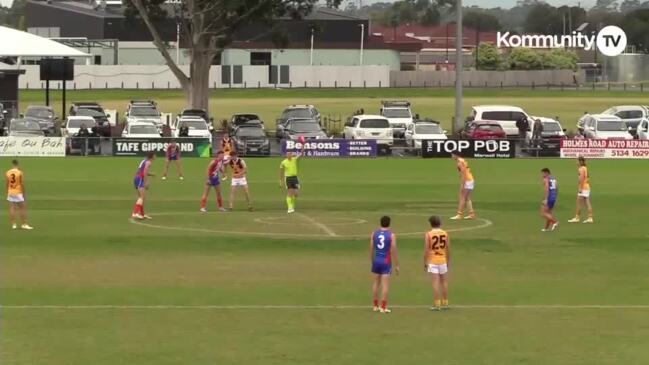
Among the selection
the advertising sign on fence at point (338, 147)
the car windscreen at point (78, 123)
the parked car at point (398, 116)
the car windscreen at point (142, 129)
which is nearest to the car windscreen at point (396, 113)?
the parked car at point (398, 116)

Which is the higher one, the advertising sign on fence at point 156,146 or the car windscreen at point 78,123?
the car windscreen at point 78,123

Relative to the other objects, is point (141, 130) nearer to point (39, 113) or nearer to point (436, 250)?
point (39, 113)

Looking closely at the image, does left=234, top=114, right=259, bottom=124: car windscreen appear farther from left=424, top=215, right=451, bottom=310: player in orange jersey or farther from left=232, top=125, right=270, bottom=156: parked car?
left=424, top=215, right=451, bottom=310: player in orange jersey

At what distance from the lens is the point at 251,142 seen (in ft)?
197

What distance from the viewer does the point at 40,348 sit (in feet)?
59.5

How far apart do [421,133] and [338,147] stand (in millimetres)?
4583

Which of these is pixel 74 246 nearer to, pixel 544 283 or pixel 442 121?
pixel 544 283

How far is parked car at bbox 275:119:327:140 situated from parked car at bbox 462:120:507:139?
755 centimetres

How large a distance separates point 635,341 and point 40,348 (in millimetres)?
9010

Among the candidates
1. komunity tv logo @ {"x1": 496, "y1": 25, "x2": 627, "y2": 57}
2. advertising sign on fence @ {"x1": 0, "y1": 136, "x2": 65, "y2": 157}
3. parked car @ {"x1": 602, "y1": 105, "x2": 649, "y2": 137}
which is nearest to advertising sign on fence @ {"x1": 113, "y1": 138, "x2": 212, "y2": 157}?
advertising sign on fence @ {"x1": 0, "y1": 136, "x2": 65, "y2": 157}

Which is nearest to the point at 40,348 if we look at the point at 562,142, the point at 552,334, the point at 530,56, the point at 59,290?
the point at 59,290

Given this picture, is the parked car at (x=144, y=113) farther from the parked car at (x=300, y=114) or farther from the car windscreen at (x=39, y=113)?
the parked car at (x=300, y=114)

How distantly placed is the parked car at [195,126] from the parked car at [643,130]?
22.3 m

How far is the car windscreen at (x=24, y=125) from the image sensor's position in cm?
6081
